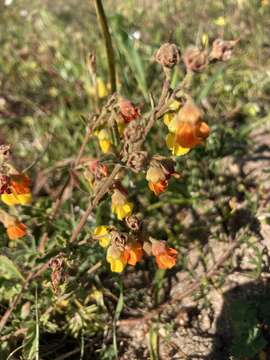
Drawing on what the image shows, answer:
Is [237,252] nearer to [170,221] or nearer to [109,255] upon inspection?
[170,221]

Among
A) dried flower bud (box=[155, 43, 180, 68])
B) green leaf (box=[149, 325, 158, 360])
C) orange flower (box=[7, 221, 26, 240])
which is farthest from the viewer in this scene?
green leaf (box=[149, 325, 158, 360])

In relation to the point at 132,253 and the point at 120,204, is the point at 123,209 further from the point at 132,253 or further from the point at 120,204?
the point at 132,253

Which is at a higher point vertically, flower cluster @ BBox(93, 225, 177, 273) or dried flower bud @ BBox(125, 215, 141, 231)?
dried flower bud @ BBox(125, 215, 141, 231)

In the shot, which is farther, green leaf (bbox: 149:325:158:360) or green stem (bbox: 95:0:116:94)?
green stem (bbox: 95:0:116:94)

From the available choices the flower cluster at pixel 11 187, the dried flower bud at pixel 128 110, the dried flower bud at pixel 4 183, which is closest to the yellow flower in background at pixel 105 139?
the dried flower bud at pixel 128 110

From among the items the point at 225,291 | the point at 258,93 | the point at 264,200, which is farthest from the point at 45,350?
the point at 258,93

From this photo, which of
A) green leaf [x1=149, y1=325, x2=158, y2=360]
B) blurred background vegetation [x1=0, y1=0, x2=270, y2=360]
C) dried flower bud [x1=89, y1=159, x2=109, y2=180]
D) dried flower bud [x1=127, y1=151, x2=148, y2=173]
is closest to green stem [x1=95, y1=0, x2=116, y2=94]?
blurred background vegetation [x1=0, y1=0, x2=270, y2=360]

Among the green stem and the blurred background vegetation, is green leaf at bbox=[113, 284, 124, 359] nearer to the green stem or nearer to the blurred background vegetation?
the blurred background vegetation

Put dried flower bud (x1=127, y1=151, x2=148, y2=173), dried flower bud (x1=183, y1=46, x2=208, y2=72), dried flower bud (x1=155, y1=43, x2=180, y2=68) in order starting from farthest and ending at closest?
1. dried flower bud (x1=127, y1=151, x2=148, y2=173)
2. dried flower bud (x1=155, y1=43, x2=180, y2=68)
3. dried flower bud (x1=183, y1=46, x2=208, y2=72)

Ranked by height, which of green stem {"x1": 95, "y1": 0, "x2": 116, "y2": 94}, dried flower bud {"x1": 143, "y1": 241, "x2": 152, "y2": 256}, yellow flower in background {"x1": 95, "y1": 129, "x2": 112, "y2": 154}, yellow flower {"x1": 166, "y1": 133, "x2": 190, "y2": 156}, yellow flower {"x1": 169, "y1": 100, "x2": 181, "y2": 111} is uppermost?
green stem {"x1": 95, "y1": 0, "x2": 116, "y2": 94}
